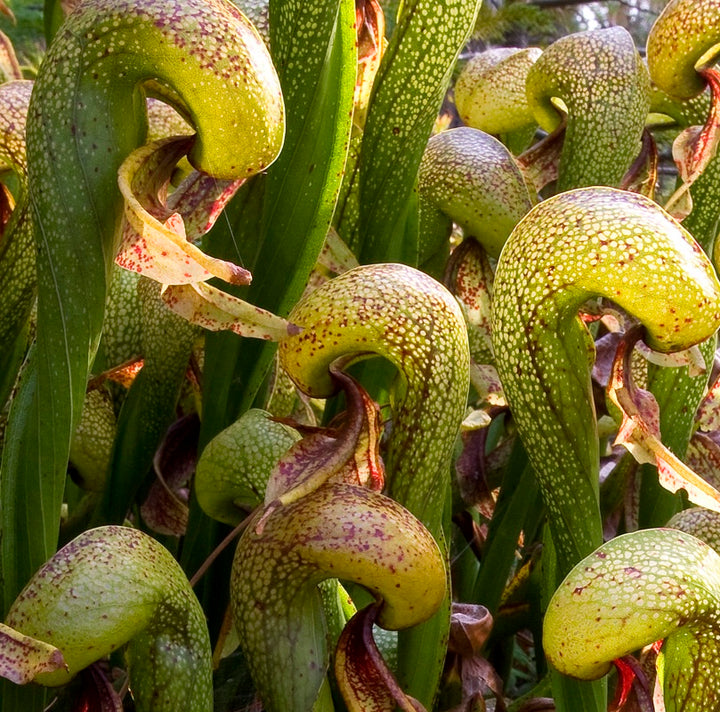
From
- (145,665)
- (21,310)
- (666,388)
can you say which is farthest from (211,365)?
(666,388)

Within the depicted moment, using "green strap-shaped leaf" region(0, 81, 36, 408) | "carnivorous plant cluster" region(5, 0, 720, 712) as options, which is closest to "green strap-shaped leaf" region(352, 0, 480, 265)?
"carnivorous plant cluster" region(5, 0, 720, 712)

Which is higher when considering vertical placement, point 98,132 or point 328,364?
point 98,132

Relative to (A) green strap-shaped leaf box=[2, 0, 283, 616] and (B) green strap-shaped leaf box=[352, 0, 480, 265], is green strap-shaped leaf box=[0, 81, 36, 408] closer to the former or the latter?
(A) green strap-shaped leaf box=[2, 0, 283, 616]

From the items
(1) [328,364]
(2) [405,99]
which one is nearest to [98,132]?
(1) [328,364]

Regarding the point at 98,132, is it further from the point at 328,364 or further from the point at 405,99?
the point at 405,99

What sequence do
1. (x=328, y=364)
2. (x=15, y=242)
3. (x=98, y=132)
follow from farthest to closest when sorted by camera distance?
(x=15, y=242)
(x=328, y=364)
(x=98, y=132)

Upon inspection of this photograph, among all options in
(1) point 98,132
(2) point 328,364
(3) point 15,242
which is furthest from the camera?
(3) point 15,242

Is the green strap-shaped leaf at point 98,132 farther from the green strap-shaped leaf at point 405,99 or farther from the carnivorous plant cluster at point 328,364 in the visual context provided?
the green strap-shaped leaf at point 405,99

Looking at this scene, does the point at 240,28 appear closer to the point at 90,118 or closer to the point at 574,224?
the point at 90,118
